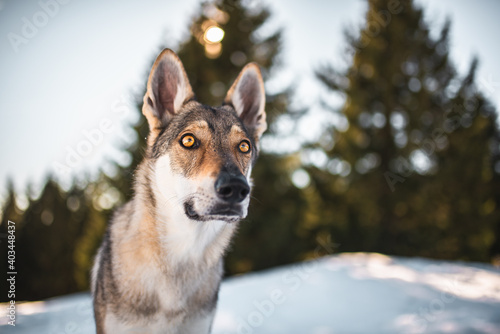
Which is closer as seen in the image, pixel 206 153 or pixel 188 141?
pixel 206 153

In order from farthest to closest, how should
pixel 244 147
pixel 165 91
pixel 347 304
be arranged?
pixel 347 304 < pixel 165 91 < pixel 244 147

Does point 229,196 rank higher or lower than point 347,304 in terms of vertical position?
higher

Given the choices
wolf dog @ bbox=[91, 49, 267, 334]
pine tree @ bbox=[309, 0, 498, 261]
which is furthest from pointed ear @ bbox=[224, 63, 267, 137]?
pine tree @ bbox=[309, 0, 498, 261]

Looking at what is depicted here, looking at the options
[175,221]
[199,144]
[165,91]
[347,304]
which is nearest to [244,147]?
[199,144]

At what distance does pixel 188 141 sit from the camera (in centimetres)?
255

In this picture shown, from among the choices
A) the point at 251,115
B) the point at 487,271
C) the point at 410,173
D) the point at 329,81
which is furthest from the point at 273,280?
the point at 329,81

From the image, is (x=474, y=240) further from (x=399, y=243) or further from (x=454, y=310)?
(x=454, y=310)

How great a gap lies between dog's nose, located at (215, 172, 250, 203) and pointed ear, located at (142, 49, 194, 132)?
1257 millimetres

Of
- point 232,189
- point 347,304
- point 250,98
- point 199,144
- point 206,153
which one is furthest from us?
point 347,304

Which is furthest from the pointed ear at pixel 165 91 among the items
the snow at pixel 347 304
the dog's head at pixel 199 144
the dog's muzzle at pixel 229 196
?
the snow at pixel 347 304

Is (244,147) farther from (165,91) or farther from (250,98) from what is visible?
(165,91)

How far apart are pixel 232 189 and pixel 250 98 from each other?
1.70 m

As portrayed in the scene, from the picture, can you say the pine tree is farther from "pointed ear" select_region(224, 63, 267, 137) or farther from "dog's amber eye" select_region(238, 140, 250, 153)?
"dog's amber eye" select_region(238, 140, 250, 153)

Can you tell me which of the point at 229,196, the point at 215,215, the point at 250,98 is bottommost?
the point at 215,215
